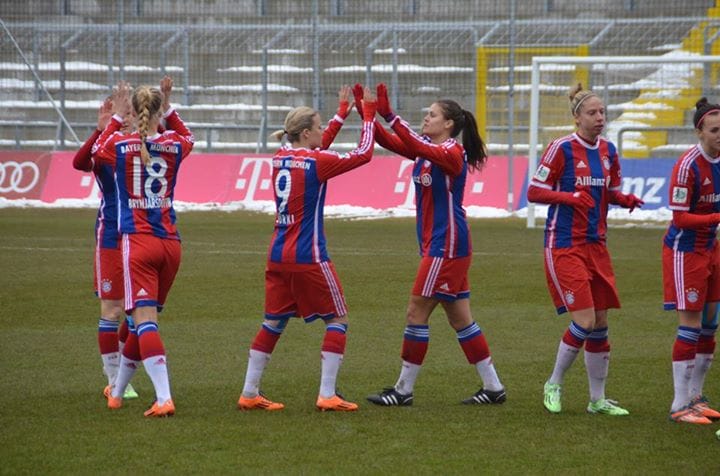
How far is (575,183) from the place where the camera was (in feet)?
24.0

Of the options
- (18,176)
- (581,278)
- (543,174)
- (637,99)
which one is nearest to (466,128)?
(543,174)

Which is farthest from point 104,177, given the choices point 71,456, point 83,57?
point 83,57

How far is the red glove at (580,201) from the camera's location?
716 centimetres

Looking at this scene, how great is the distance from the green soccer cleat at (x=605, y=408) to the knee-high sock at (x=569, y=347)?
0.82 ft

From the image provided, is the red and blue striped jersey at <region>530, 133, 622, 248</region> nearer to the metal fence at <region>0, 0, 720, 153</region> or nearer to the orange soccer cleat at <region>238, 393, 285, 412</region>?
the orange soccer cleat at <region>238, 393, 285, 412</region>

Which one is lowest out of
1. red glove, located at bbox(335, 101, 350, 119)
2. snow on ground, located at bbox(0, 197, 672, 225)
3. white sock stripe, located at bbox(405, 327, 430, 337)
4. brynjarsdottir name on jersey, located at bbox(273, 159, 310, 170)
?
snow on ground, located at bbox(0, 197, 672, 225)

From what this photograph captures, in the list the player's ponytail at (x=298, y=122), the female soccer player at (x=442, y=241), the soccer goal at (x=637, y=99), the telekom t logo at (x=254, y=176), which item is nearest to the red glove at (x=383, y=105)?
the female soccer player at (x=442, y=241)

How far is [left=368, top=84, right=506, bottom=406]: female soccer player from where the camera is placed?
741cm

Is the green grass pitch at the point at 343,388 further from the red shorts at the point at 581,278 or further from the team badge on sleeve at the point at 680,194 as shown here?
the team badge on sleeve at the point at 680,194

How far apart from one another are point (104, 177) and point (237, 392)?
5.51ft

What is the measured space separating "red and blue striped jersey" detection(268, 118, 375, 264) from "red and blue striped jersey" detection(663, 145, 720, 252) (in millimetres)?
1852

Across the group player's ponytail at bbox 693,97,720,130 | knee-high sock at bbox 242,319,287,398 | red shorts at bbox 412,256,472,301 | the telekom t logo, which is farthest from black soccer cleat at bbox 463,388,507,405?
the telekom t logo

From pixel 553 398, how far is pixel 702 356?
0.98m

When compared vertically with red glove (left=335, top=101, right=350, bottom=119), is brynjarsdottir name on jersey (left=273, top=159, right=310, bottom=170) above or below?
below
